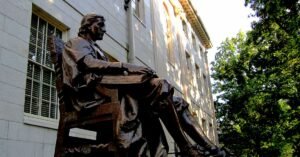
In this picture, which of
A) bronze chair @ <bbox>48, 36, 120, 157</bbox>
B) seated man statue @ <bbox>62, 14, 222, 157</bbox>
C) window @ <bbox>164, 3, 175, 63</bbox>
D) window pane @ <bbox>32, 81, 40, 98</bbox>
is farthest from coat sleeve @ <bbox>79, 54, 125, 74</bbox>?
window @ <bbox>164, 3, 175, 63</bbox>

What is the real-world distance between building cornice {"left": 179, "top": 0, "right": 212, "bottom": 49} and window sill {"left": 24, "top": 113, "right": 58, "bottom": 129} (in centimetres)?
1564

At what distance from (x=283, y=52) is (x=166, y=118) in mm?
13938

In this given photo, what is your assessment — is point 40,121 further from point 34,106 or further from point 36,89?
point 36,89

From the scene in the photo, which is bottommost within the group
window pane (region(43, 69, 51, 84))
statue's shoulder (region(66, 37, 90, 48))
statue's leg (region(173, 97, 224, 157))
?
statue's leg (region(173, 97, 224, 157))

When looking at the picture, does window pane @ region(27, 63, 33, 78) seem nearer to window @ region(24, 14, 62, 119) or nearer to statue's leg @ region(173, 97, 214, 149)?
window @ region(24, 14, 62, 119)

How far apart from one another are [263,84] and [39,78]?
1871 centimetres

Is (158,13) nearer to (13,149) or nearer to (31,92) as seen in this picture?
(31,92)

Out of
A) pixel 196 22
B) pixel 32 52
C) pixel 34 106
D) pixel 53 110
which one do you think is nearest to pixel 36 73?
pixel 32 52

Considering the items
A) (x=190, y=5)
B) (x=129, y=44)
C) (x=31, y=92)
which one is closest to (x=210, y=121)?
(x=190, y=5)

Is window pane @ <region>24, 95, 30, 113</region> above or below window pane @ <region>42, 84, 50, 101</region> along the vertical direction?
below

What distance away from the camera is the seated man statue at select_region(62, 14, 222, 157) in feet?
9.77

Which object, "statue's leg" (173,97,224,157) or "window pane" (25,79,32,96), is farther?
"window pane" (25,79,32,96)

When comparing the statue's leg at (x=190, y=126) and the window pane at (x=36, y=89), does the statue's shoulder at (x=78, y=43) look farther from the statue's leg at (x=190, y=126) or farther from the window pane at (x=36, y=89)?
the window pane at (x=36, y=89)

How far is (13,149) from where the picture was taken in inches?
208
